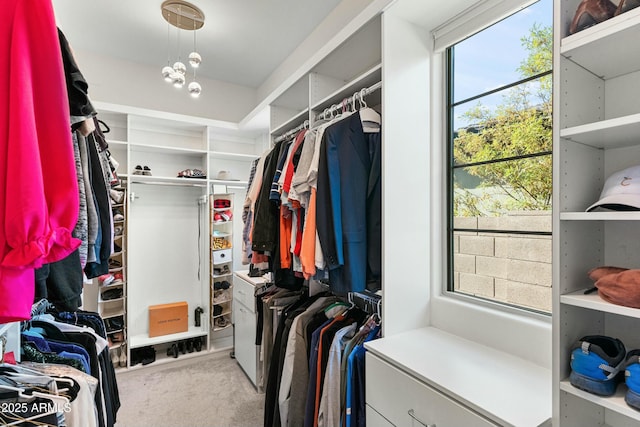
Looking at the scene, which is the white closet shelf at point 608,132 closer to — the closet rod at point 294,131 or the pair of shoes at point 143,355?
the closet rod at point 294,131

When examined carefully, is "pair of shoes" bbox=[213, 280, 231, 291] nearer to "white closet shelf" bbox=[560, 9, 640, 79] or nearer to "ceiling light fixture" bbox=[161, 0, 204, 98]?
"ceiling light fixture" bbox=[161, 0, 204, 98]

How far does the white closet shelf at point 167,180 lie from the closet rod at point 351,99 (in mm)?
1810

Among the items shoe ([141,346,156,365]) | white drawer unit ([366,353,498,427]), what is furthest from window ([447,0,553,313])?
shoe ([141,346,156,365])

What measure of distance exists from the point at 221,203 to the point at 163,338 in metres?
1.46

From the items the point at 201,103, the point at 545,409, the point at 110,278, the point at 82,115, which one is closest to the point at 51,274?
the point at 82,115

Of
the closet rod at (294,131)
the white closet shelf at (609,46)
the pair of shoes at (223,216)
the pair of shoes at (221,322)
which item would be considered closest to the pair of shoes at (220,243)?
the pair of shoes at (223,216)

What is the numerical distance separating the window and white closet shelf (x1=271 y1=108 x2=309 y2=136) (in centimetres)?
100

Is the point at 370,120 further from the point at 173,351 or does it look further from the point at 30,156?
the point at 173,351

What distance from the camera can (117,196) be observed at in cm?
275

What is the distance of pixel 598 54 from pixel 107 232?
1843mm

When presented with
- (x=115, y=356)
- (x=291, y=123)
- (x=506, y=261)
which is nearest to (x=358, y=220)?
(x=506, y=261)

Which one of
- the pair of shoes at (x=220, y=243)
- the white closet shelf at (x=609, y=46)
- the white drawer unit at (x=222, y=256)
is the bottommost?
the white drawer unit at (x=222, y=256)

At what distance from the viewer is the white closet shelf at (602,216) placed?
2.40 ft

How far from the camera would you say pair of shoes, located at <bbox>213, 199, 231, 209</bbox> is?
3.29 meters
